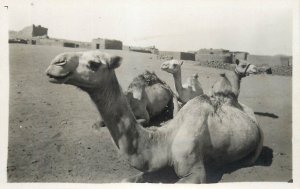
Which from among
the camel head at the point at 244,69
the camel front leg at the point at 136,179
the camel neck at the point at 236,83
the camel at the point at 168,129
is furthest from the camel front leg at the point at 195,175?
the camel head at the point at 244,69

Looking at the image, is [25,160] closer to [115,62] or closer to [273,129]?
[115,62]

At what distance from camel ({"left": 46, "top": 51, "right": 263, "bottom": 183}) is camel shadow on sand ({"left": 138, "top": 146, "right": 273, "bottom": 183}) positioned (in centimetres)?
4

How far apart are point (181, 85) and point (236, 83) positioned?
384 millimetres

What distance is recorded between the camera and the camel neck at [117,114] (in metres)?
2.28

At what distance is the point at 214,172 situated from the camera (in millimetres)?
2623

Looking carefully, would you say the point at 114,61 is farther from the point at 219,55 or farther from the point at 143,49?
the point at 219,55

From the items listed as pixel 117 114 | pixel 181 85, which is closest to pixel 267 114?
pixel 181 85

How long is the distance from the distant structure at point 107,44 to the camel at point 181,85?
323mm

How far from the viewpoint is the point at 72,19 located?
8.86ft

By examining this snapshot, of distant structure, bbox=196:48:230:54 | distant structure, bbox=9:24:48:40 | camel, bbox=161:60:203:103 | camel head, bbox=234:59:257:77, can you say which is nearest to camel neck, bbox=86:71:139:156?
camel, bbox=161:60:203:103

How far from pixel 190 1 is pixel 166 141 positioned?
0.95m

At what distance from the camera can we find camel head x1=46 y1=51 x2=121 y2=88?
7.06 ft

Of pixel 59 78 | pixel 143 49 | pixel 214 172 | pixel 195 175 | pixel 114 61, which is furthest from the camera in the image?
pixel 143 49

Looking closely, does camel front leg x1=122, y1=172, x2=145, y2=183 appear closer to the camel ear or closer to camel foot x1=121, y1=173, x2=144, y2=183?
camel foot x1=121, y1=173, x2=144, y2=183
